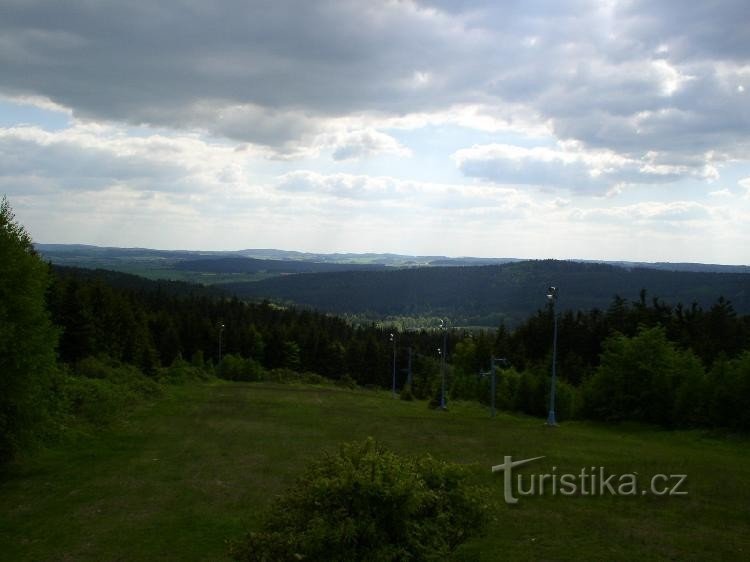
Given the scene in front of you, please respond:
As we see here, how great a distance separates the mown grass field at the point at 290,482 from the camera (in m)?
13.6

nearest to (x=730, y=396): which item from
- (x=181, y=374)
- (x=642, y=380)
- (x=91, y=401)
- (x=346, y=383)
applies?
(x=642, y=380)

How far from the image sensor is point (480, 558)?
40.7 ft

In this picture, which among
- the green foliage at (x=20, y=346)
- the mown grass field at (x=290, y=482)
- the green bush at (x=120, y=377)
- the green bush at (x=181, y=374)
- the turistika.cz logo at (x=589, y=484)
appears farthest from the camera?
the green bush at (x=181, y=374)

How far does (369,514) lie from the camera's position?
8.25 m

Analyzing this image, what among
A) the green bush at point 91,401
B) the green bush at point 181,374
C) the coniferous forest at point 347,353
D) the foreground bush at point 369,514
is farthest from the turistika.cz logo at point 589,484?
the green bush at point 181,374

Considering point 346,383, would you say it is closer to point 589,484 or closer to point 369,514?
point 589,484

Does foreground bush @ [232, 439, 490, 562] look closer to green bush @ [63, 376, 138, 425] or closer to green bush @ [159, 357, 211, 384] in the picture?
green bush @ [63, 376, 138, 425]

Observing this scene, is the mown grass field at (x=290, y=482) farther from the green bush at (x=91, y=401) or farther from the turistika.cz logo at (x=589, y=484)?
the green bush at (x=91, y=401)

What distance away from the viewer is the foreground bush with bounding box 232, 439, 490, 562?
8.06 m

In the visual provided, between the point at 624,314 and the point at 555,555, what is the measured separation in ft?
183

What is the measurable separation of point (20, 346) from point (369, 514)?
17.9m

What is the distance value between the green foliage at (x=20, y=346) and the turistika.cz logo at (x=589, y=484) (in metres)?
15.4

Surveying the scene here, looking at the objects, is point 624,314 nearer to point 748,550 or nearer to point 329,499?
point 748,550

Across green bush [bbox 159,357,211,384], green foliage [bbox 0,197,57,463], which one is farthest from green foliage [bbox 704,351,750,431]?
green bush [bbox 159,357,211,384]
